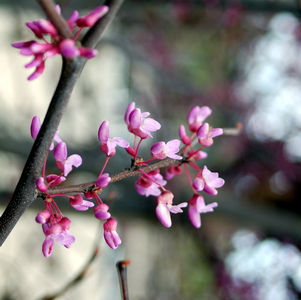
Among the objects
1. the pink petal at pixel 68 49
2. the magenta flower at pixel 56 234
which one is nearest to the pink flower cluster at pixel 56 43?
the pink petal at pixel 68 49

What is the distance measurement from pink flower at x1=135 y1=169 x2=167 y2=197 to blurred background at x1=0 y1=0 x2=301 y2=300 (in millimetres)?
1432

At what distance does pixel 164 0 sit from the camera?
2123 millimetres

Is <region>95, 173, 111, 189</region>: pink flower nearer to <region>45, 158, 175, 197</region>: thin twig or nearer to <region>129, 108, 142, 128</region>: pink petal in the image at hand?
<region>45, 158, 175, 197</region>: thin twig

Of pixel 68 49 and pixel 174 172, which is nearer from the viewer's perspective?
pixel 68 49

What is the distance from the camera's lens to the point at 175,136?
3557mm

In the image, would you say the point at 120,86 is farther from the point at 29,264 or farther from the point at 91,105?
the point at 29,264

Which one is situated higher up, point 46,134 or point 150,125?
point 46,134

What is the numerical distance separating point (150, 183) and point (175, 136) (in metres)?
2.97

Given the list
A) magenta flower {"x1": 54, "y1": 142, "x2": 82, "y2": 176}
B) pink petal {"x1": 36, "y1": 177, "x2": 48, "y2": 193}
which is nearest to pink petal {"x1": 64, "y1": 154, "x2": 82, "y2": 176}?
magenta flower {"x1": 54, "y1": 142, "x2": 82, "y2": 176}

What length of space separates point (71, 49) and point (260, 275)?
2.97 meters

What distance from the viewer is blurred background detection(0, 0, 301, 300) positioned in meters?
2.71

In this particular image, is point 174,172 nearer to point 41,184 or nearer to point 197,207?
point 197,207

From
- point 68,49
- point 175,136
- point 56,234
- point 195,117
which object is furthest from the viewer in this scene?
point 175,136

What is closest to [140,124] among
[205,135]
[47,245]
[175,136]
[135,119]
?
[135,119]
